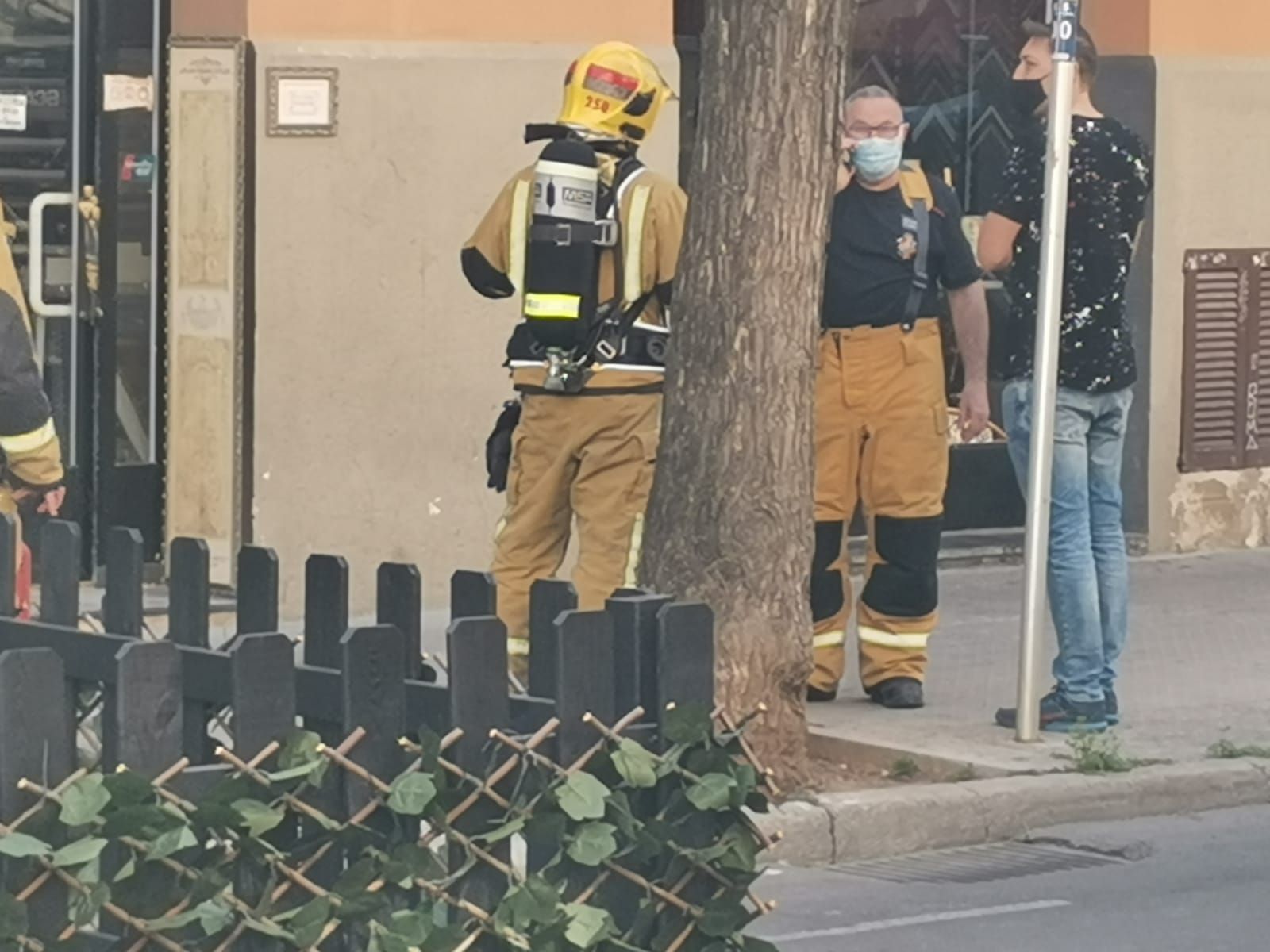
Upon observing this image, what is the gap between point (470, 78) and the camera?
34.1 ft

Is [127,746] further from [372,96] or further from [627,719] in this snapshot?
[372,96]

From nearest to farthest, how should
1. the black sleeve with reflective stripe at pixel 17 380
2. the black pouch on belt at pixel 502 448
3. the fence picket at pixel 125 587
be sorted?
1. the fence picket at pixel 125 587
2. the black sleeve with reflective stripe at pixel 17 380
3. the black pouch on belt at pixel 502 448

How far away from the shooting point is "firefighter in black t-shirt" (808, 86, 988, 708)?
8562mm

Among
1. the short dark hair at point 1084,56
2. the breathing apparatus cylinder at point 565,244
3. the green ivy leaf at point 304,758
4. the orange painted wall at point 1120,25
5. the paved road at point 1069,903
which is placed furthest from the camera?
the orange painted wall at point 1120,25

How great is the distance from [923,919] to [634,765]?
3.22m

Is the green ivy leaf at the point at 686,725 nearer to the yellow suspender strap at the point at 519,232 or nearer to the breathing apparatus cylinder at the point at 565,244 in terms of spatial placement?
the breathing apparatus cylinder at the point at 565,244

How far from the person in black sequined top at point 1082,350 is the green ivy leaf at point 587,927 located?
488 centimetres

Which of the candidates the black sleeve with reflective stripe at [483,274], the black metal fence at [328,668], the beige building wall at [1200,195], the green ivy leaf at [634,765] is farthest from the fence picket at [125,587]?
the beige building wall at [1200,195]

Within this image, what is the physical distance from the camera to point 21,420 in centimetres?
627

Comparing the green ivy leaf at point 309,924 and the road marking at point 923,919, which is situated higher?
the green ivy leaf at point 309,924

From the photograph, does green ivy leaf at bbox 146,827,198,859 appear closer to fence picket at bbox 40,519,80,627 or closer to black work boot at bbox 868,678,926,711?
fence picket at bbox 40,519,80,627

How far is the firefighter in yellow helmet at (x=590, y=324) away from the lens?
7.62 meters

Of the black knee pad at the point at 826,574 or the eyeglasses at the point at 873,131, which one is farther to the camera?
the black knee pad at the point at 826,574

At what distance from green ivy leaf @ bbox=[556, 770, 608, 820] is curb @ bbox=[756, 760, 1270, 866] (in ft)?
11.3
